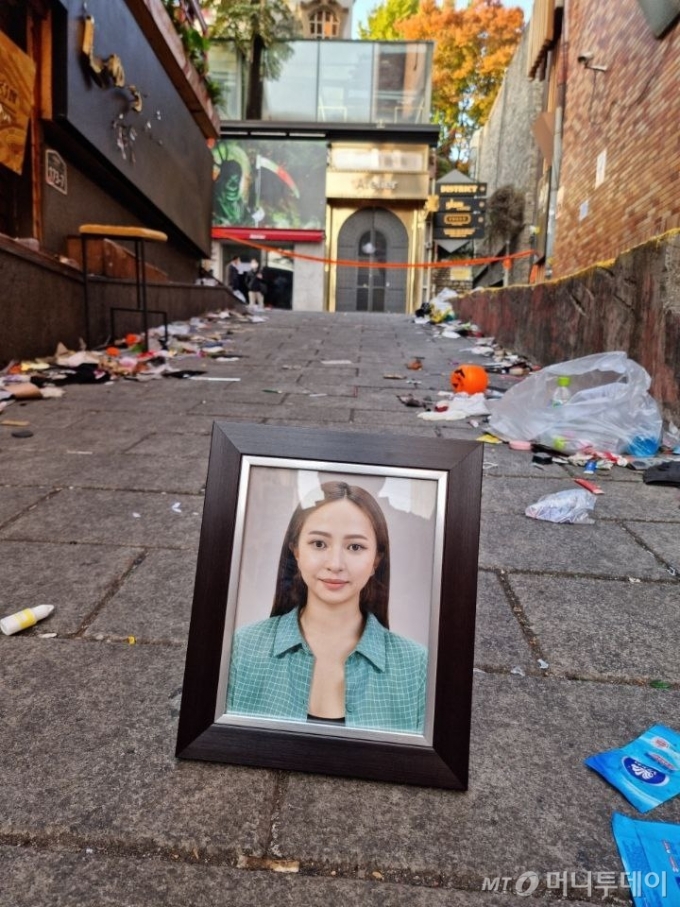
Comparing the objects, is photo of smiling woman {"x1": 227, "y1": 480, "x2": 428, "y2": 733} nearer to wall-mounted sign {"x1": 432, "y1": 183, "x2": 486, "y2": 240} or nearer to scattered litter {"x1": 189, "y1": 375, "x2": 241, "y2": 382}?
scattered litter {"x1": 189, "y1": 375, "x2": 241, "y2": 382}

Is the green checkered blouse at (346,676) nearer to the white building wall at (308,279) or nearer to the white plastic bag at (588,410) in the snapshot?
the white plastic bag at (588,410)

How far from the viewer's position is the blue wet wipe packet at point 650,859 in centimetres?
91

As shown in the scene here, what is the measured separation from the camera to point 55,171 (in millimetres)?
6309

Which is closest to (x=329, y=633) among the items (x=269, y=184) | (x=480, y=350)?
(x=480, y=350)

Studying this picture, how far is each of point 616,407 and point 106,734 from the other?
316 cm

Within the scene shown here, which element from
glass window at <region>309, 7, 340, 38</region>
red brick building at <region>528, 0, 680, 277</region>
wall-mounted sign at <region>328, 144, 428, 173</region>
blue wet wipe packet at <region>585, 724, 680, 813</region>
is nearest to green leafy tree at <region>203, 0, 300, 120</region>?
wall-mounted sign at <region>328, 144, 428, 173</region>

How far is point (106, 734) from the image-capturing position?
3.99ft

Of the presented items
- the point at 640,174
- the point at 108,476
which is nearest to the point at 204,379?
the point at 108,476

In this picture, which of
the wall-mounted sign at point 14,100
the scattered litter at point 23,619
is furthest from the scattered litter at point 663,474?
the wall-mounted sign at point 14,100

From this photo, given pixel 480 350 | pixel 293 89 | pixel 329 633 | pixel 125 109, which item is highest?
pixel 293 89

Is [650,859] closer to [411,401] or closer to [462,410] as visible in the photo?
[462,410]

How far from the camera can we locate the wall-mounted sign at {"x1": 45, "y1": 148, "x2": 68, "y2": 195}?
6.12 m

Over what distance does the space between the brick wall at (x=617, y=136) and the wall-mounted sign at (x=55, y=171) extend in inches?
262

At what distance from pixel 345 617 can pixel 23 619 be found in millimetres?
928
